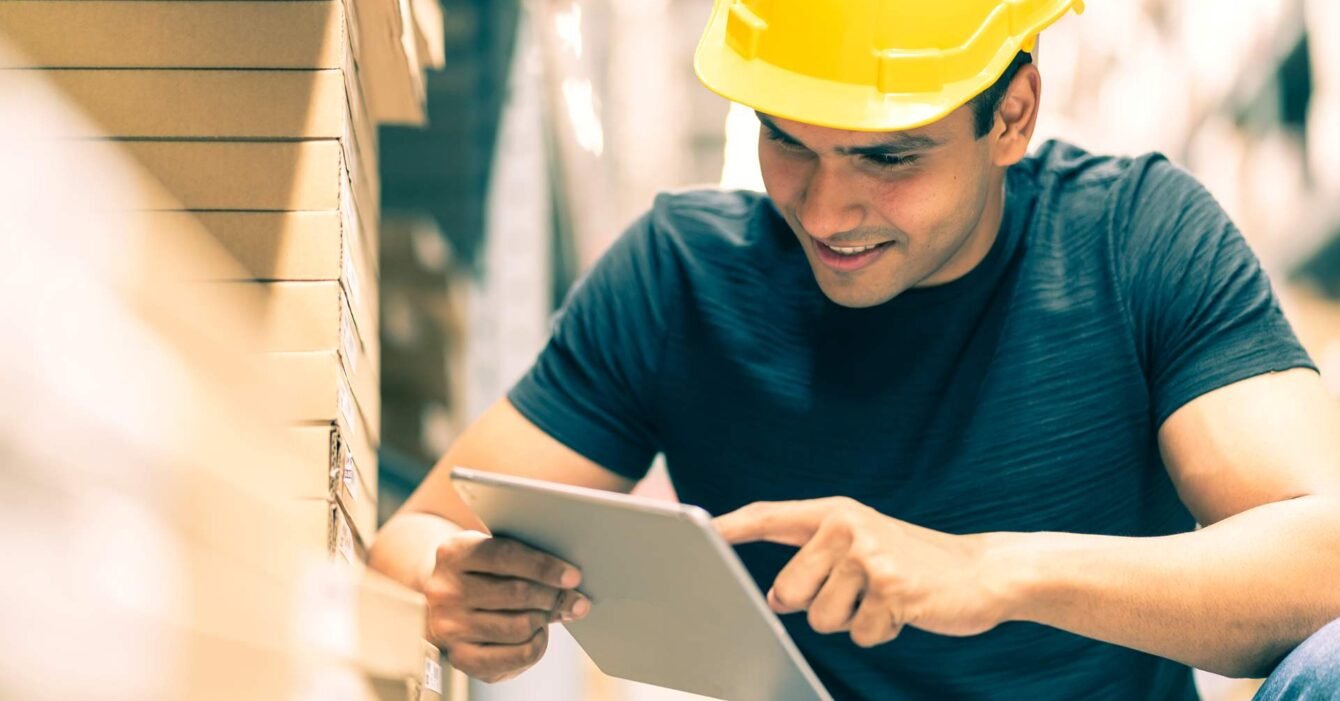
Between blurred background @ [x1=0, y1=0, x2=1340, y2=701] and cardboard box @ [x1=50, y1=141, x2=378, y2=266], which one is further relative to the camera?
blurred background @ [x1=0, y1=0, x2=1340, y2=701]

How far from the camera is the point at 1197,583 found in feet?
4.17

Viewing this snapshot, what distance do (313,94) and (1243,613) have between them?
1.00m

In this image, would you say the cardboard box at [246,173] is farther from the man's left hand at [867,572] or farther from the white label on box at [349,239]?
the man's left hand at [867,572]

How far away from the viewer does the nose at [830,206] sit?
59.2 inches

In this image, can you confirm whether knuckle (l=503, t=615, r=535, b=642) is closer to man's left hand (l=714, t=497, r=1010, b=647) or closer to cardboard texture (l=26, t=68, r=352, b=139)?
man's left hand (l=714, t=497, r=1010, b=647)

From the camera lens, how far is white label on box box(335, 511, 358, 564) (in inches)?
52.0

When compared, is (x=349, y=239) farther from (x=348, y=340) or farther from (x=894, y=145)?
(x=894, y=145)

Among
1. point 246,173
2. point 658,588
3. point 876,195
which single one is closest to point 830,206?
point 876,195

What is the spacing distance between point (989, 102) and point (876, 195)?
186mm

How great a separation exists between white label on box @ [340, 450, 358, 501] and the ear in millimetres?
810

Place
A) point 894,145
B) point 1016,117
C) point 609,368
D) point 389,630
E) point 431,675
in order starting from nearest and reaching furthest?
point 389,630
point 431,675
point 894,145
point 1016,117
point 609,368

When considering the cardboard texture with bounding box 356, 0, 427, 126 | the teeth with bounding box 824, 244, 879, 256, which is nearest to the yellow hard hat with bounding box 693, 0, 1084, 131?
the teeth with bounding box 824, 244, 879, 256

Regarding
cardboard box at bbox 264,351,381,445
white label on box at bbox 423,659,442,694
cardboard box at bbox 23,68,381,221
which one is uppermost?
cardboard box at bbox 23,68,381,221

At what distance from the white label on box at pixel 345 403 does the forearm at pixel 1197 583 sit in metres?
0.62
